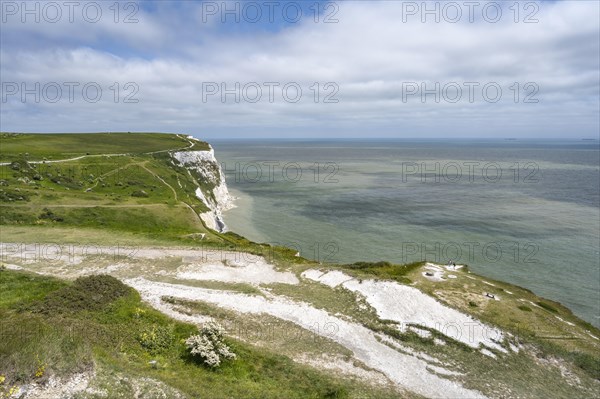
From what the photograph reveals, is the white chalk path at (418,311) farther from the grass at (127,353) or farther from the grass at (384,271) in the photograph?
the grass at (127,353)

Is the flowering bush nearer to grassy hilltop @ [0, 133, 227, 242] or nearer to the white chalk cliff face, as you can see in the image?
grassy hilltop @ [0, 133, 227, 242]

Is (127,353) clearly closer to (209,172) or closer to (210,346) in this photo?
(210,346)

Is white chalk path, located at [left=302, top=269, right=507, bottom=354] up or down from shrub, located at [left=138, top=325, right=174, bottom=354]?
down

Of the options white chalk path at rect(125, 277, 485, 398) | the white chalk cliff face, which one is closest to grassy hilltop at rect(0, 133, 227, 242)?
the white chalk cliff face

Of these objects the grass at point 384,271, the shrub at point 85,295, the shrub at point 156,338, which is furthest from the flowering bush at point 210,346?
the grass at point 384,271

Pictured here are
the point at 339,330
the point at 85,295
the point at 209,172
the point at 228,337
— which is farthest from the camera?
the point at 209,172

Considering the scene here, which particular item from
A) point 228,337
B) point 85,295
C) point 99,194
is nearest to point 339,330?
point 228,337
